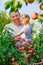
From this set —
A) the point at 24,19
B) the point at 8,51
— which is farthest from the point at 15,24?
the point at 8,51

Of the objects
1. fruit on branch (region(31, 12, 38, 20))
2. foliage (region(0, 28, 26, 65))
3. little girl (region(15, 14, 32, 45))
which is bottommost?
foliage (region(0, 28, 26, 65))

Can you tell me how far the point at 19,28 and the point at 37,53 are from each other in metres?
0.26

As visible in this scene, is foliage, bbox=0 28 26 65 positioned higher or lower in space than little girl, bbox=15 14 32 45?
lower

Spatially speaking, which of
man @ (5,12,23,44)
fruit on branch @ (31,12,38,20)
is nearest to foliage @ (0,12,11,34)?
man @ (5,12,23,44)

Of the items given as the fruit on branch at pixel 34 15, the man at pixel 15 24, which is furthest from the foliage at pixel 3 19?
the fruit on branch at pixel 34 15

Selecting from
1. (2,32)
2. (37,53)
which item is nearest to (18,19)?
(2,32)

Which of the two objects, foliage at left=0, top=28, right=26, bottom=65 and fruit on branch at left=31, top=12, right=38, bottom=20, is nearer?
foliage at left=0, top=28, right=26, bottom=65

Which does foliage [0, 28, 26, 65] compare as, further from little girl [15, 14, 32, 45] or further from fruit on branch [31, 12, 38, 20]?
fruit on branch [31, 12, 38, 20]

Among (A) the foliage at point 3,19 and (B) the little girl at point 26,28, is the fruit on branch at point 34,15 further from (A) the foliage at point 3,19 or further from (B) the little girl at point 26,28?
(A) the foliage at point 3,19

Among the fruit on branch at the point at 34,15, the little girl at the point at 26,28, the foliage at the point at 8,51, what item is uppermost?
the fruit on branch at the point at 34,15

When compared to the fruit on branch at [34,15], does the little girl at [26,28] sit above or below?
below

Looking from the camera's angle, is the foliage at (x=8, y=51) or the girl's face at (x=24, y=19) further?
the girl's face at (x=24, y=19)

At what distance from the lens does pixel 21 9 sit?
198 cm

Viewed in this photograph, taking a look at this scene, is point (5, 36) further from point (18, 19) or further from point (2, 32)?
point (18, 19)
